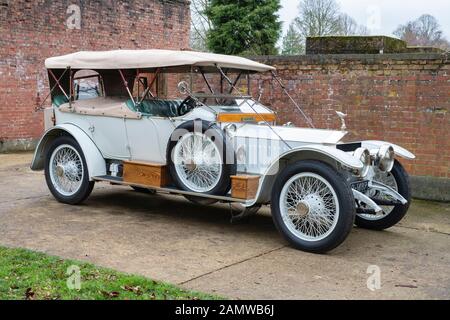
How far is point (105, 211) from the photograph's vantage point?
291 inches

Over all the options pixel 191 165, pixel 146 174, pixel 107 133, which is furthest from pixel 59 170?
pixel 191 165

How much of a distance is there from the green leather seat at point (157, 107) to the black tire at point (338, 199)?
1.95 metres

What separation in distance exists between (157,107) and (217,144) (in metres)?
1.45

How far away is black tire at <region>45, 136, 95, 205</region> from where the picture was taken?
24.4 ft

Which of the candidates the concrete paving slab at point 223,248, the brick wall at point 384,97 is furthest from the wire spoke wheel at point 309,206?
the brick wall at point 384,97

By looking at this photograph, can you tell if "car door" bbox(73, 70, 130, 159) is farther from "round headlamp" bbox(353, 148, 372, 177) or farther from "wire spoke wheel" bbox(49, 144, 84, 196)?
"round headlamp" bbox(353, 148, 372, 177)

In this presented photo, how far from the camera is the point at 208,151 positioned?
6.34 metres

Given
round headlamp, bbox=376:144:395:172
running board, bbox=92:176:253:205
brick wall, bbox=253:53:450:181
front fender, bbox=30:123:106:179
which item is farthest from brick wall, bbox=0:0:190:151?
round headlamp, bbox=376:144:395:172

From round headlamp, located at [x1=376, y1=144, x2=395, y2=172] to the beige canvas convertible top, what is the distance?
206 centimetres

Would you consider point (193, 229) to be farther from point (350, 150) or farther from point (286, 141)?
point (350, 150)

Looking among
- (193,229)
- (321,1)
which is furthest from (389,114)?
(321,1)

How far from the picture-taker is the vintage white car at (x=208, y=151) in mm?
5750

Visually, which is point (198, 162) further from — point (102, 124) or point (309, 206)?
point (102, 124)
